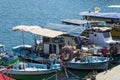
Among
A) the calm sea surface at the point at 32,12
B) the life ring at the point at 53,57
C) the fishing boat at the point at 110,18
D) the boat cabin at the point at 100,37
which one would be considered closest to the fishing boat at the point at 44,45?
the life ring at the point at 53,57

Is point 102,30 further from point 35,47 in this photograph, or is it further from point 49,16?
point 49,16

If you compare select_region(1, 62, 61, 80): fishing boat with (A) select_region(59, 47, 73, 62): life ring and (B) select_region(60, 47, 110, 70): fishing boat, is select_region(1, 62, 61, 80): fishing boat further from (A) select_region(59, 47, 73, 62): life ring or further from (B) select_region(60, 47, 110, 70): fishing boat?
(B) select_region(60, 47, 110, 70): fishing boat

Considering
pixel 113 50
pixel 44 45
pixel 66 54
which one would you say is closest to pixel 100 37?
pixel 113 50

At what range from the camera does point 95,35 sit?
4141 centimetres

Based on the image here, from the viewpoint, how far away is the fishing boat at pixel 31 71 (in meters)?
32.0

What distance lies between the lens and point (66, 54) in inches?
1399

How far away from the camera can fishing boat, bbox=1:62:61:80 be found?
105 ft

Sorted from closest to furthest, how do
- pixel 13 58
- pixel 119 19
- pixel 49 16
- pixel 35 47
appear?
pixel 13 58, pixel 35 47, pixel 119 19, pixel 49 16

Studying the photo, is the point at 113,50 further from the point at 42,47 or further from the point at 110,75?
the point at 110,75

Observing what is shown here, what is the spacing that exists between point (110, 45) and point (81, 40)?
310 cm

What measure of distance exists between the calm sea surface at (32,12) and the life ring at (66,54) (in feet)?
37.5

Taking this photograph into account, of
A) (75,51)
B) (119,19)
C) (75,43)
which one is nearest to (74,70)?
(75,51)

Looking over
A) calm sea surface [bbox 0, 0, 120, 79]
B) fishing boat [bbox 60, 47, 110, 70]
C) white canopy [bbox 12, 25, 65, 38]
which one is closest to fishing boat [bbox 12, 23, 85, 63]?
white canopy [bbox 12, 25, 65, 38]

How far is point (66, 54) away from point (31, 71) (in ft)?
16.1
